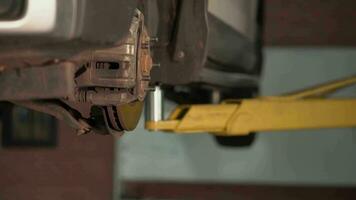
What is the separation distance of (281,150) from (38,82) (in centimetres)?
197

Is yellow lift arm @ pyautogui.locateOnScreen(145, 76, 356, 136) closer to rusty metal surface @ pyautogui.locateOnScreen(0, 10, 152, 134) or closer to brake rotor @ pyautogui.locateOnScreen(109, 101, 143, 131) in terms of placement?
brake rotor @ pyautogui.locateOnScreen(109, 101, 143, 131)

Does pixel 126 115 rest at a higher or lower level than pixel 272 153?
higher

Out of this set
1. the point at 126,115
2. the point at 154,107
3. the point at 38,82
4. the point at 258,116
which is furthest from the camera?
the point at 258,116

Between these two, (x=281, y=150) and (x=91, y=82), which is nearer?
(x=91, y=82)

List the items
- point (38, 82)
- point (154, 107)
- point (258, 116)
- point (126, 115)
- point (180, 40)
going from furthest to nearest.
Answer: point (258, 116) < point (154, 107) < point (180, 40) < point (126, 115) < point (38, 82)

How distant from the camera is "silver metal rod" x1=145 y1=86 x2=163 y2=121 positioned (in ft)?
5.76

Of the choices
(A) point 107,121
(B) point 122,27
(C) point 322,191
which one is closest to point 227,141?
(C) point 322,191

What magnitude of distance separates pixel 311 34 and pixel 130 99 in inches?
77.3

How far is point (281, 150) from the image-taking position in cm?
279

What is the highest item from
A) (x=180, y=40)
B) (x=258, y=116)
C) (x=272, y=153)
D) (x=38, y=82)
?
(x=180, y=40)

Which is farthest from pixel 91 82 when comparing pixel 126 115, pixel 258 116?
pixel 258 116

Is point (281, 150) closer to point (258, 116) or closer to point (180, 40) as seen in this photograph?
point (258, 116)

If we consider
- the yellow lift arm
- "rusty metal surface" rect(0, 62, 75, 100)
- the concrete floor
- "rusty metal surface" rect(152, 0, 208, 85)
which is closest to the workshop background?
the concrete floor

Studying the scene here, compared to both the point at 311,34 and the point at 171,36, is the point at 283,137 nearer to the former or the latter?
the point at 311,34
